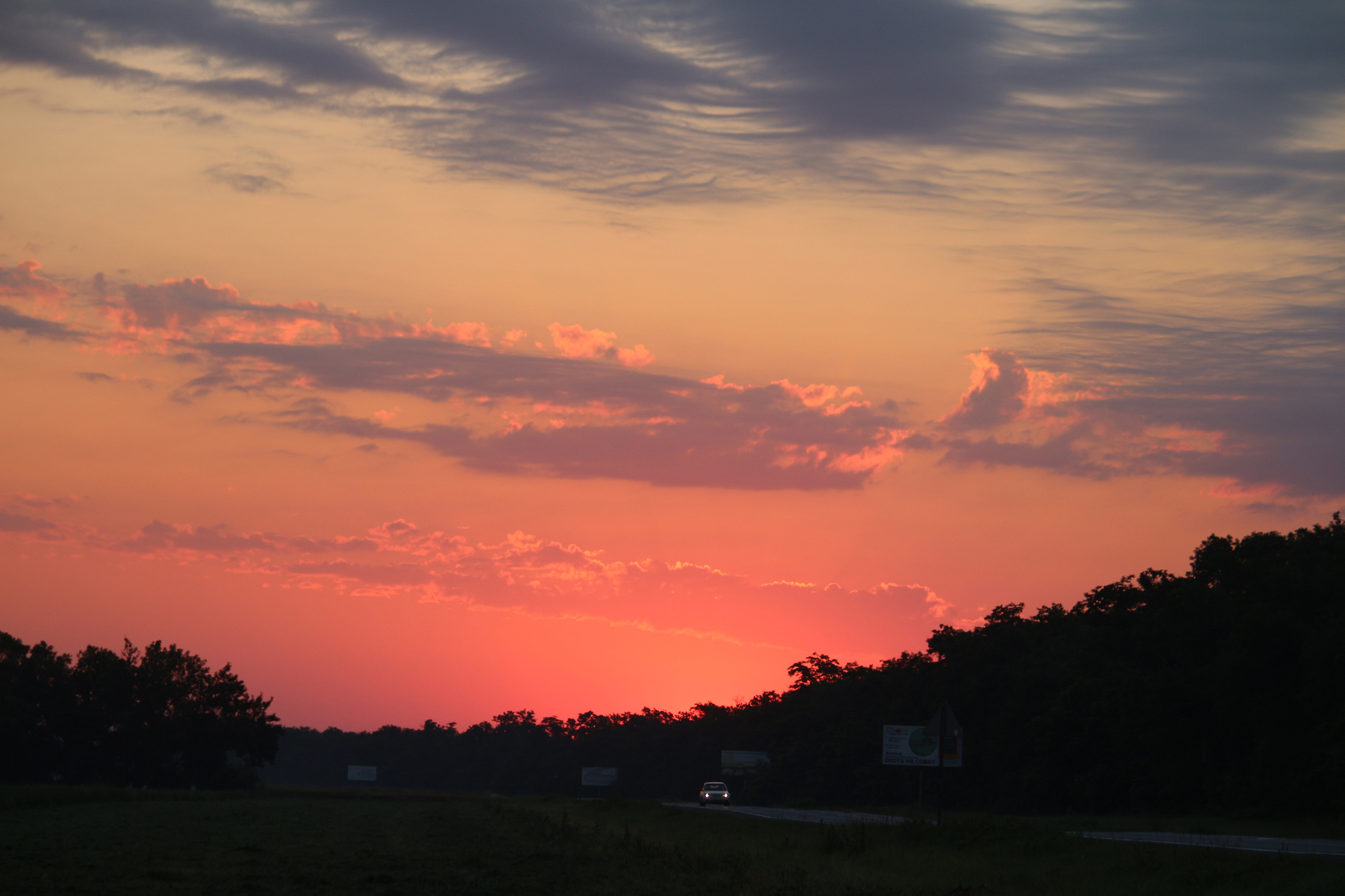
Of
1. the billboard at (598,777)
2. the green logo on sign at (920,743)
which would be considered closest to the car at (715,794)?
the green logo on sign at (920,743)

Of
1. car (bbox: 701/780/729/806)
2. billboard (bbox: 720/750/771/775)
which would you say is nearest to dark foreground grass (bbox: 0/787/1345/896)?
car (bbox: 701/780/729/806)

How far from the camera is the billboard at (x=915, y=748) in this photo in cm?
3275

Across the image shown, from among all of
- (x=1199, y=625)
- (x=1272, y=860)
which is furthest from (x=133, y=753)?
(x=1272, y=860)

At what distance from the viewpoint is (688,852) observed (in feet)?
96.4

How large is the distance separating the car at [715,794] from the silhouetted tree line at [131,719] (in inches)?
1895

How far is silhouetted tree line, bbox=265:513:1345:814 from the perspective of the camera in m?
56.0

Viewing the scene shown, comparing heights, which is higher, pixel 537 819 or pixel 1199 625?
pixel 1199 625

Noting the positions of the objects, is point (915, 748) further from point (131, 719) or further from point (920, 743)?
point (131, 719)

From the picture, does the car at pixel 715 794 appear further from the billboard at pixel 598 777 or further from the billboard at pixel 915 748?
the billboard at pixel 598 777

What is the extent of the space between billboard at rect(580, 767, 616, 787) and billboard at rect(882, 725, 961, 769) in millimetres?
144682

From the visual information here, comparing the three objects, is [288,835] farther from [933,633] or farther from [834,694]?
[834,694]

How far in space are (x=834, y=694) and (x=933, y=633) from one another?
98.4 ft

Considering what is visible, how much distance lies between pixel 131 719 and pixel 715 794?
187ft

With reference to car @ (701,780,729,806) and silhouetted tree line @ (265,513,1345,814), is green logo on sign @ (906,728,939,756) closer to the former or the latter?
silhouetted tree line @ (265,513,1345,814)
